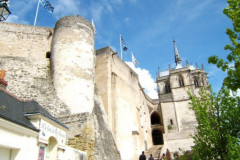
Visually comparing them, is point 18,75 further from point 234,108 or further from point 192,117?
point 192,117

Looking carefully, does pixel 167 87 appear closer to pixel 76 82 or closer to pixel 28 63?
pixel 76 82

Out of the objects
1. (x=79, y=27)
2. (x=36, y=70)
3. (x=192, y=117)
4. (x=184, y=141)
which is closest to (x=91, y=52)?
(x=79, y=27)

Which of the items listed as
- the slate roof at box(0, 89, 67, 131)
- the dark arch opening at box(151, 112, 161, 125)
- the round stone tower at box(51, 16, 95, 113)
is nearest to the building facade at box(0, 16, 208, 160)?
the round stone tower at box(51, 16, 95, 113)

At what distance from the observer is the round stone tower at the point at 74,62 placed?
1194 centimetres

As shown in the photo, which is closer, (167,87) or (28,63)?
(28,63)

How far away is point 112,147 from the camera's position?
1249 cm

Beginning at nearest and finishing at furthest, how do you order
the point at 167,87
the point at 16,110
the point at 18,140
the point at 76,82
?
the point at 18,140, the point at 16,110, the point at 76,82, the point at 167,87

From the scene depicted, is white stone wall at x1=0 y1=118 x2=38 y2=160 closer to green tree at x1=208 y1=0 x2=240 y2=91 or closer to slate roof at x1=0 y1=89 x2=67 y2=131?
slate roof at x1=0 y1=89 x2=67 y2=131

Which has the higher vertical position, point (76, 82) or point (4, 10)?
point (4, 10)

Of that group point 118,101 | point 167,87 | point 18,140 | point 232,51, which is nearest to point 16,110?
point 18,140

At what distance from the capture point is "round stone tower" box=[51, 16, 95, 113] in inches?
470

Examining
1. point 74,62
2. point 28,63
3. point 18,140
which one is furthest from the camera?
point 28,63

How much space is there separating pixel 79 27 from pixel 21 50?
4125 millimetres

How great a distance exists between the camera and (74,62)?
12898mm
